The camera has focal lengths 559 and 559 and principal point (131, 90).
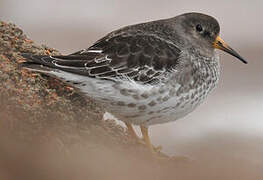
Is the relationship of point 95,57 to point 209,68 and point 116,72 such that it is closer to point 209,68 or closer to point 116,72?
point 116,72

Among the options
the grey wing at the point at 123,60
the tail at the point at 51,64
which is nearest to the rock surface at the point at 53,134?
the tail at the point at 51,64

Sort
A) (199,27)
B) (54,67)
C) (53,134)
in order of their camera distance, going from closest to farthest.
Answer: (53,134) → (54,67) → (199,27)

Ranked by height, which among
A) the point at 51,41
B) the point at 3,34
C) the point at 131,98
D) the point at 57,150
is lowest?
the point at 57,150

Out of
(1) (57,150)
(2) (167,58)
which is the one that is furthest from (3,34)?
(1) (57,150)

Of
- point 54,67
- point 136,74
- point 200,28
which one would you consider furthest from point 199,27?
point 54,67

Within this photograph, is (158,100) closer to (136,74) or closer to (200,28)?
(136,74)

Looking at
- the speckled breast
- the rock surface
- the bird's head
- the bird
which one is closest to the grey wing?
the bird

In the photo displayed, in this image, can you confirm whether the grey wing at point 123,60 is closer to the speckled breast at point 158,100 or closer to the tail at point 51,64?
the tail at point 51,64
